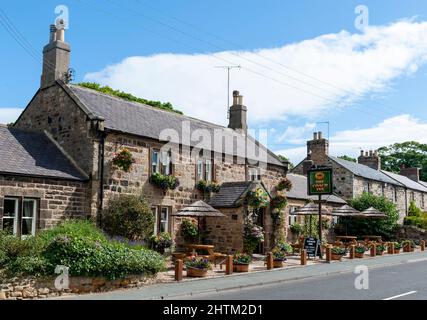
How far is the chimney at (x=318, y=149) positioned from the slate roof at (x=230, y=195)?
19.8m

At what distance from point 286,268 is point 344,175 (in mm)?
23465

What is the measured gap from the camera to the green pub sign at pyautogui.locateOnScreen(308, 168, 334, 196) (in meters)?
25.4

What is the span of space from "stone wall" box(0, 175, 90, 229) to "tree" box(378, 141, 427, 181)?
6782 centimetres

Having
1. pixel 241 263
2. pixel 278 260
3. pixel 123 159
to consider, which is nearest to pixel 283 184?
pixel 278 260

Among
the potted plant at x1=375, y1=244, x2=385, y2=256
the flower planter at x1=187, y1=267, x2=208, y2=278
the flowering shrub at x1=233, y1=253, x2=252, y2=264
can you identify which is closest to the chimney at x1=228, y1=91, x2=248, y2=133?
the potted plant at x1=375, y1=244, x2=385, y2=256

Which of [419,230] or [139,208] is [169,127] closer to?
[139,208]

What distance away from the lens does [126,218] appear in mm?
19969

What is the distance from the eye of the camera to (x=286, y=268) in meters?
20.8

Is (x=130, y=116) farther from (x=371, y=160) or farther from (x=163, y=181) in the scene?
(x=371, y=160)

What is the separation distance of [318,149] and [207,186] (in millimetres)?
21168

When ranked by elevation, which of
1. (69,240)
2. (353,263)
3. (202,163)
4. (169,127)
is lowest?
(353,263)

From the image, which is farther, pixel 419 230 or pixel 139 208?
pixel 419 230

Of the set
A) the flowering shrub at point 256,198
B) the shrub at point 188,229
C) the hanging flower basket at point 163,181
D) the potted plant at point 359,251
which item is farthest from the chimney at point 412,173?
the hanging flower basket at point 163,181
